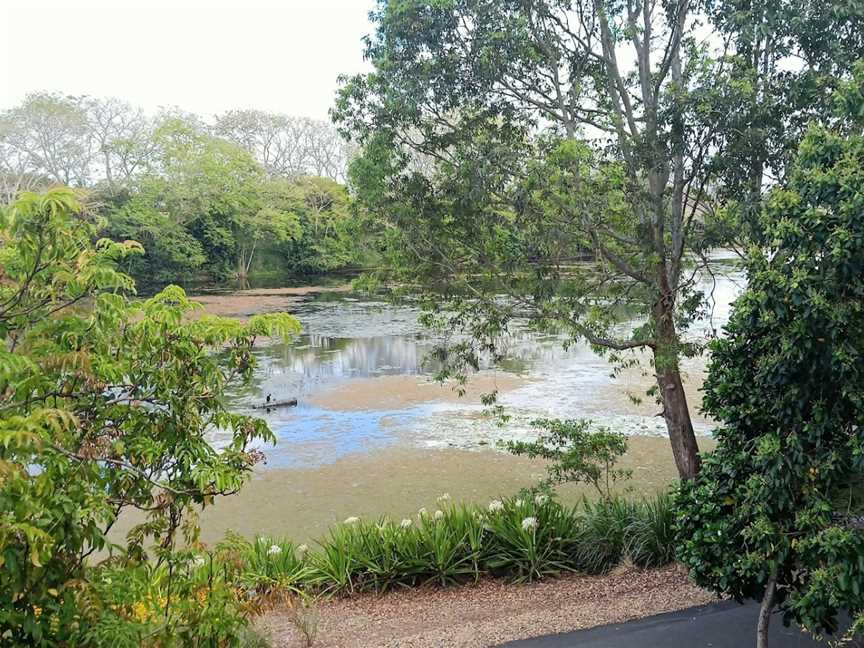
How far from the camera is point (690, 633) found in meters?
5.09

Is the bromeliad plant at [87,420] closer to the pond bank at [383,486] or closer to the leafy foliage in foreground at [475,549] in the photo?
the leafy foliage in foreground at [475,549]

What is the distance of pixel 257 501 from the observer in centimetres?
955

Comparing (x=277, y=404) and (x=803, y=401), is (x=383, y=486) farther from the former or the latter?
(x=803, y=401)

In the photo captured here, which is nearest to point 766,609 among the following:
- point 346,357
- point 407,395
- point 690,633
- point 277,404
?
point 690,633

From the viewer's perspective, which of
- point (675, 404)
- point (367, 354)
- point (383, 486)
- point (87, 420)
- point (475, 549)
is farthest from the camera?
point (367, 354)

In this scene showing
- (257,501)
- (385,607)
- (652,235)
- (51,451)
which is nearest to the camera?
(51,451)

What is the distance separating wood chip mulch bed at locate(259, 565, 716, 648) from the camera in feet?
17.8

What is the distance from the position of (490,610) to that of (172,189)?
30.5 metres

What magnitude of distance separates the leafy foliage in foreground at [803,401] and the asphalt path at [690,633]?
80 centimetres

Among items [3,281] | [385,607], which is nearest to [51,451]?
[3,281]

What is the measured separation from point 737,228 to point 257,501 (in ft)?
21.5

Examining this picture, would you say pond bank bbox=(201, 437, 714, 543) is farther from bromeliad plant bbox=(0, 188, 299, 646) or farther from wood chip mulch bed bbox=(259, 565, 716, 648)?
bromeliad plant bbox=(0, 188, 299, 646)

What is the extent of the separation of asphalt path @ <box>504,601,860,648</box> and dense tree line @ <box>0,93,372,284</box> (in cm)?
2645

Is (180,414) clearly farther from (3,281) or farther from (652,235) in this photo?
(652,235)
